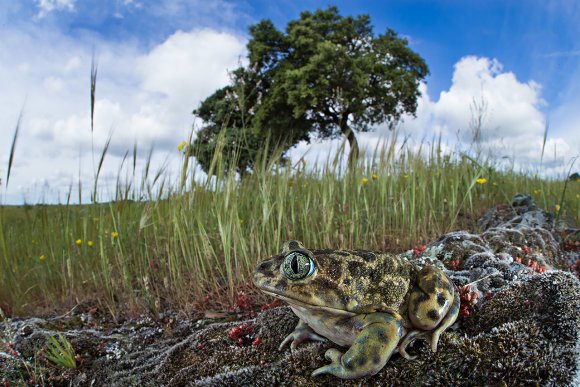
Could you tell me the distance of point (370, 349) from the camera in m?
1.60

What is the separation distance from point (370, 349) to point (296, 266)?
17.1 inches

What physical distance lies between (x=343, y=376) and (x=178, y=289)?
2.56 metres

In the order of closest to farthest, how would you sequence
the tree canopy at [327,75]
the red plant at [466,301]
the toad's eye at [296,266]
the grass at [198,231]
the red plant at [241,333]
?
the toad's eye at [296,266]
the red plant at [466,301]
the red plant at [241,333]
the grass at [198,231]
the tree canopy at [327,75]

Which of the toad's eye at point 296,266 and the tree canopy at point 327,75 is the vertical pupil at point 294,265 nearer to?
the toad's eye at point 296,266

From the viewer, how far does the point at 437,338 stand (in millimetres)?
1773

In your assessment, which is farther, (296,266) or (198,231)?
(198,231)

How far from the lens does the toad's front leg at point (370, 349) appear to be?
1592mm

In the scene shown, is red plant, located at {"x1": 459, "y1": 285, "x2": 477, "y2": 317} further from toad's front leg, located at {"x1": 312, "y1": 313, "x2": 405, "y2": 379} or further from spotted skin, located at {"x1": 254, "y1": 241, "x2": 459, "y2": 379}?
toad's front leg, located at {"x1": 312, "y1": 313, "x2": 405, "y2": 379}

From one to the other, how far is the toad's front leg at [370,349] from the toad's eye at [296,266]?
0.30 metres

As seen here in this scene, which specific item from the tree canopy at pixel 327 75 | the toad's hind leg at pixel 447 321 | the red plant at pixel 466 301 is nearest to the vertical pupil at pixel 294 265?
the toad's hind leg at pixel 447 321

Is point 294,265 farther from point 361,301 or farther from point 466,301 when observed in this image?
point 466,301

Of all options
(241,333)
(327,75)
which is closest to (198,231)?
(241,333)

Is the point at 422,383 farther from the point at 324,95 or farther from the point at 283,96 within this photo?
the point at 283,96

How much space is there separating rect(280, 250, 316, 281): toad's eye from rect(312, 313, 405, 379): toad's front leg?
0.99 feet
